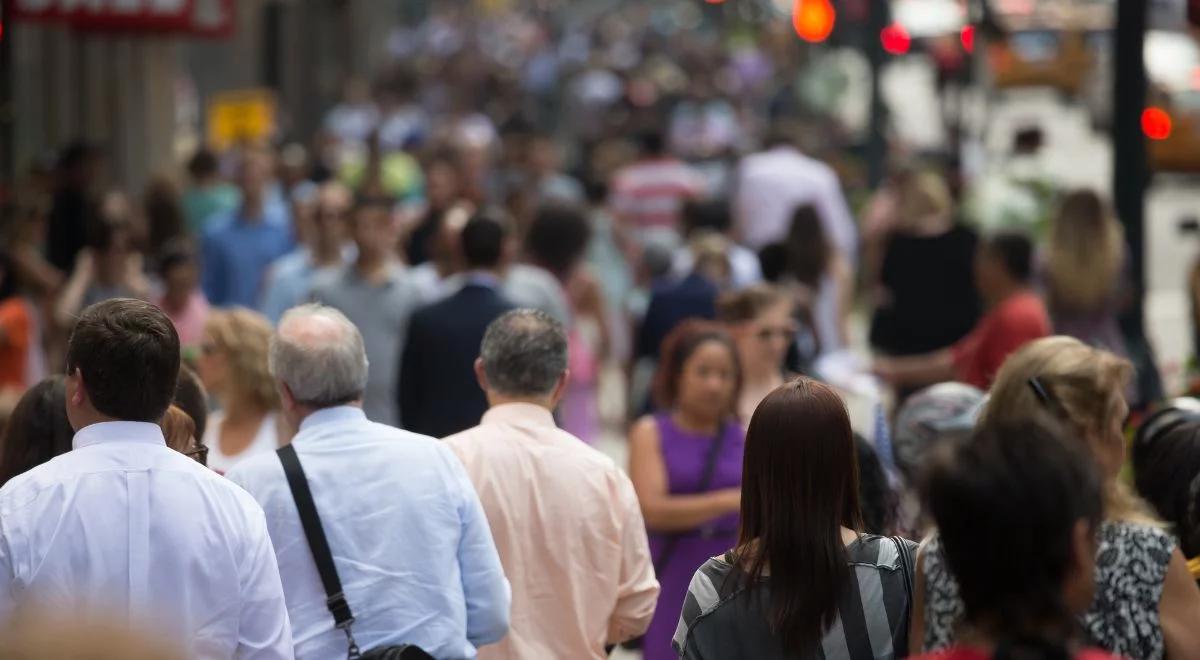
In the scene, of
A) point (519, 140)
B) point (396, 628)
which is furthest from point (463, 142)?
point (396, 628)

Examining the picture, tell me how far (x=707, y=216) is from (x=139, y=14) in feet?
18.9

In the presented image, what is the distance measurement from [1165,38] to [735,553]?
94.5 feet

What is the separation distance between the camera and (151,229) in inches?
522

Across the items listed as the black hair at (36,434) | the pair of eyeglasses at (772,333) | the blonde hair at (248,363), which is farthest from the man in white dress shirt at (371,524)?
the pair of eyeglasses at (772,333)

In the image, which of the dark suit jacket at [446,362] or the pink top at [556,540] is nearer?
the pink top at [556,540]

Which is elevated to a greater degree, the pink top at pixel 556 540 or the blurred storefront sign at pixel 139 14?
the blurred storefront sign at pixel 139 14

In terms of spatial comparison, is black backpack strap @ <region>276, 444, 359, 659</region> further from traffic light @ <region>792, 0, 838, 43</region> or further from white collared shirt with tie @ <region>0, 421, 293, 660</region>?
traffic light @ <region>792, 0, 838, 43</region>

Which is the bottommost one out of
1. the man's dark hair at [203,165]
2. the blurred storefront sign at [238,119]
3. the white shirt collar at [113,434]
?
the white shirt collar at [113,434]

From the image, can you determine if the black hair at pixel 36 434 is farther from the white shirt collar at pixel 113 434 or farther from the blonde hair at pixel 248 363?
the blonde hair at pixel 248 363

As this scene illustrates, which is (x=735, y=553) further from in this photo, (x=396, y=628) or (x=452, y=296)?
(x=452, y=296)

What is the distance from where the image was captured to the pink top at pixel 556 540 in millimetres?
5531

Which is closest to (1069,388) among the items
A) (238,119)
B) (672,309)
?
(672,309)

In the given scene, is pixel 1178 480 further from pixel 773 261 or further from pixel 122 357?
pixel 773 261

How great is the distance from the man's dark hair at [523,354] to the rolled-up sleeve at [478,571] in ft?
2.07
